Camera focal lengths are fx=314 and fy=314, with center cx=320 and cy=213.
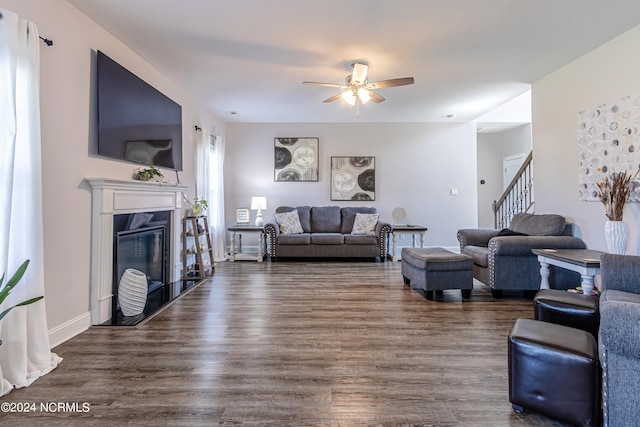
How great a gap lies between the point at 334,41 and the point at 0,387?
3.46 metres

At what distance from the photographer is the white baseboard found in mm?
2273

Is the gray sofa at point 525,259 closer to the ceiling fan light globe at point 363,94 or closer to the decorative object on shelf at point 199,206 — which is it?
the ceiling fan light globe at point 363,94

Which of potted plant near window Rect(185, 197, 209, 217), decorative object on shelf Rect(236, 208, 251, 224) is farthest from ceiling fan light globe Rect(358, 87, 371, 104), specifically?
A: decorative object on shelf Rect(236, 208, 251, 224)

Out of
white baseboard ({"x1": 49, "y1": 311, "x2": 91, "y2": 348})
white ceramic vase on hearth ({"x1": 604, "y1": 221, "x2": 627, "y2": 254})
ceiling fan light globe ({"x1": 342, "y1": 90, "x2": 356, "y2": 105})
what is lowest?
white baseboard ({"x1": 49, "y1": 311, "x2": 91, "y2": 348})

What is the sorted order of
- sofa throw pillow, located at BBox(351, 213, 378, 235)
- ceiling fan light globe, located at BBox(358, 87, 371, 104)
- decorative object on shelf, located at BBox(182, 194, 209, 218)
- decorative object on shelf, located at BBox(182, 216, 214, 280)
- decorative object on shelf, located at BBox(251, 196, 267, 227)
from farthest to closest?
decorative object on shelf, located at BBox(251, 196, 267, 227)
sofa throw pillow, located at BBox(351, 213, 378, 235)
decorative object on shelf, located at BBox(182, 194, 209, 218)
decorative object on shelf, located at BBox(182, 216, 214, 280)
ceiling fan light globe, located at BBox(358, 87, 371, 104)

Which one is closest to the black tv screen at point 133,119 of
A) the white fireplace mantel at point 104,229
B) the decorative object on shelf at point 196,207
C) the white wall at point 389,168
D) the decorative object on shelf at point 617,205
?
the white fireplace mantel at point 104,229

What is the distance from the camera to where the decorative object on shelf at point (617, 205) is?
2.78 metres

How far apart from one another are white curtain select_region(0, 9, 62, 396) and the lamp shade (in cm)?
399

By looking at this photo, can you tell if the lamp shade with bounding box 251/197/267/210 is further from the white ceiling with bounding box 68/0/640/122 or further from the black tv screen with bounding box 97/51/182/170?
the white ceiling with bounding box 68/0/640/122

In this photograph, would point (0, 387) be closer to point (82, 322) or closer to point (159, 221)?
point (82, 322)

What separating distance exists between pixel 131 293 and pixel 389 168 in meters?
5.04

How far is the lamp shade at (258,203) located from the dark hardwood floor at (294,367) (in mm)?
2755

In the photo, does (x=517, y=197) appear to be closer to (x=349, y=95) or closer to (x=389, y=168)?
(x=389, y=168)

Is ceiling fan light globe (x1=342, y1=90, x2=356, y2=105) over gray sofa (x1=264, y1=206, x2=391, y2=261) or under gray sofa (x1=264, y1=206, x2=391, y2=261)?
over
